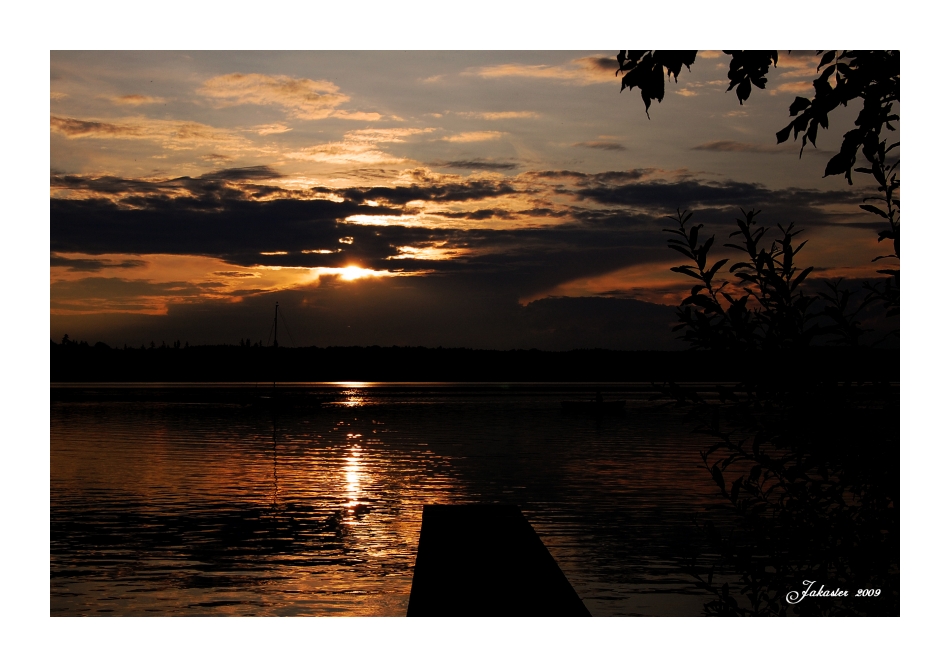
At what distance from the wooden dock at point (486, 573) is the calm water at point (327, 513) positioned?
48.7 inches

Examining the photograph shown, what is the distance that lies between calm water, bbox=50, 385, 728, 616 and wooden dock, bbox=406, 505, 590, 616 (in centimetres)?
124

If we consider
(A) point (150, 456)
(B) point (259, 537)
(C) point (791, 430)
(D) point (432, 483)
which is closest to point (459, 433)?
(A) point (150, 456)

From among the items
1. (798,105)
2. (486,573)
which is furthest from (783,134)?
(486,573)

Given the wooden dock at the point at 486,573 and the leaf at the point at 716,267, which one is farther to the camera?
the wooden dock at the point at 486,573

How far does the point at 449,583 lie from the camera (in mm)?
8758

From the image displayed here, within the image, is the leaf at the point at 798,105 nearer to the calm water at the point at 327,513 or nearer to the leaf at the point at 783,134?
the leaf at the point at 783,134

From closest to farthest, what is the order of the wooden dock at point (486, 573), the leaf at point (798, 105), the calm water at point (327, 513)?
the leaf at point (798, 105) → the wooden dock at point (486, 573) → the calm water at point (327, 513)

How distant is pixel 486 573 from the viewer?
29.9 feet

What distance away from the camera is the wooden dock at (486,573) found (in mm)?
7957

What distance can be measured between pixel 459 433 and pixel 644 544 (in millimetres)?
26879

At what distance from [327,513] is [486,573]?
9.41 m

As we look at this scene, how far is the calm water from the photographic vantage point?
38.6 ft

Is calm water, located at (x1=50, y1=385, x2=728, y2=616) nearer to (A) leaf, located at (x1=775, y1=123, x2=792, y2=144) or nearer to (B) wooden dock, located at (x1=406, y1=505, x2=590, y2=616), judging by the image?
(B) wooden dock, located at (x1=406, y1=505, x2=590, y2=616)

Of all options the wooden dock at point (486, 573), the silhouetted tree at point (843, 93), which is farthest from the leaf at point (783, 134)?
the wooden dock at point (486, 573)
